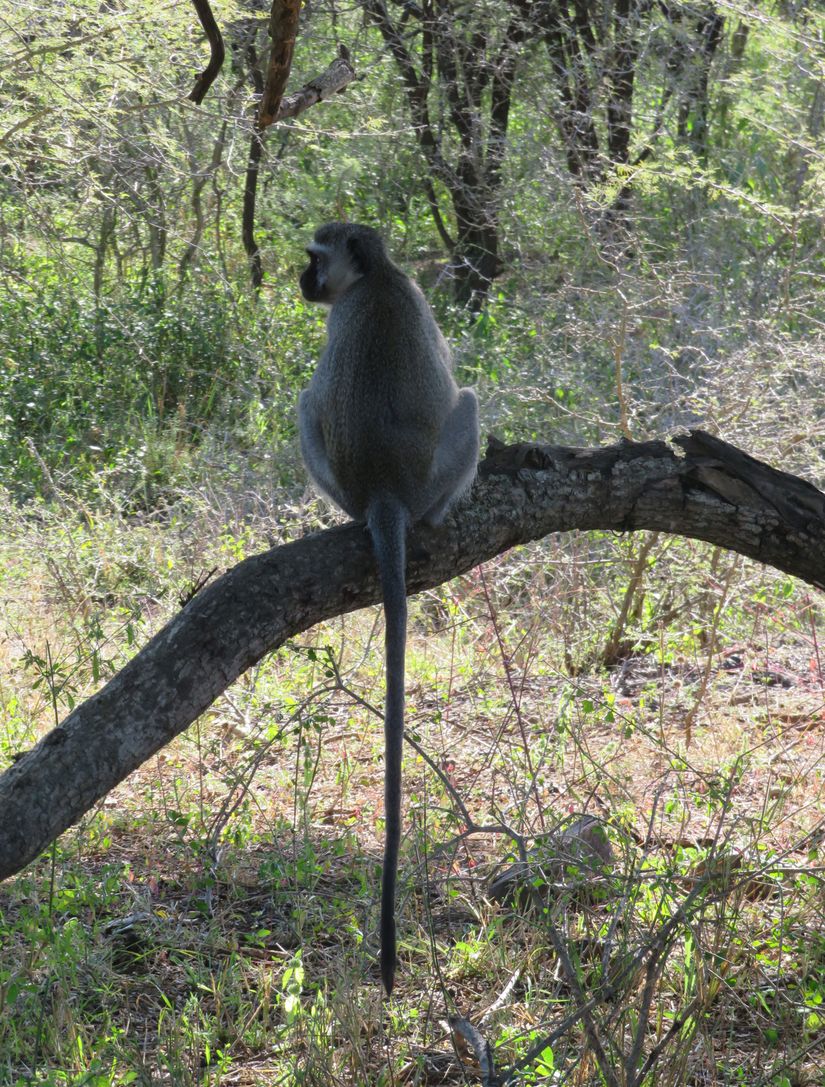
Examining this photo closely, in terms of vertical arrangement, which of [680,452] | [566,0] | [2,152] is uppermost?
[566,0]

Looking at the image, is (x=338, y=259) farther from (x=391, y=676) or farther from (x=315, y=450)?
(x=391, y=676)

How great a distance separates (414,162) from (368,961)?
9.32 meters

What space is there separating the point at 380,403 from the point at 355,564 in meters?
0.75

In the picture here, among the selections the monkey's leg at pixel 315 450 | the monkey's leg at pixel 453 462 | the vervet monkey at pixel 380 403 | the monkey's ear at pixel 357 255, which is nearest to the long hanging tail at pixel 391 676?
the vervet monkey at pixel 380 403

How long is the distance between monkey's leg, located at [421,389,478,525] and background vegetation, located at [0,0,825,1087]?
617 millimetres

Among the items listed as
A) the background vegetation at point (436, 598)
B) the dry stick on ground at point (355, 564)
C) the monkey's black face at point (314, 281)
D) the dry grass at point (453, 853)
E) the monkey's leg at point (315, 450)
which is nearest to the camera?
the dry stick on ground at point (355, 564)

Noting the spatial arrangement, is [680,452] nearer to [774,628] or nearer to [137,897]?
[137,897]

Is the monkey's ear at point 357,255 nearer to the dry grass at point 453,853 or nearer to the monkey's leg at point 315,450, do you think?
the monkey's leg at point 315,450

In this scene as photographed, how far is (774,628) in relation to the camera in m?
6.25

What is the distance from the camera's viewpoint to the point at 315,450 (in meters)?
4.26

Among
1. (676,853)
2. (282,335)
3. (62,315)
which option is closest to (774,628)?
(676,853)

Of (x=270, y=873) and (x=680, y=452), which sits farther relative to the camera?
(x=270, y=873)

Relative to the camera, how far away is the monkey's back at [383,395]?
3.85m

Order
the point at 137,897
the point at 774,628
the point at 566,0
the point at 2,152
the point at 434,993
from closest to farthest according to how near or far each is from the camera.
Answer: the point at 434,993
the point at 137,897
the point at 774,628
the point at 2,152
the point at 566,0
